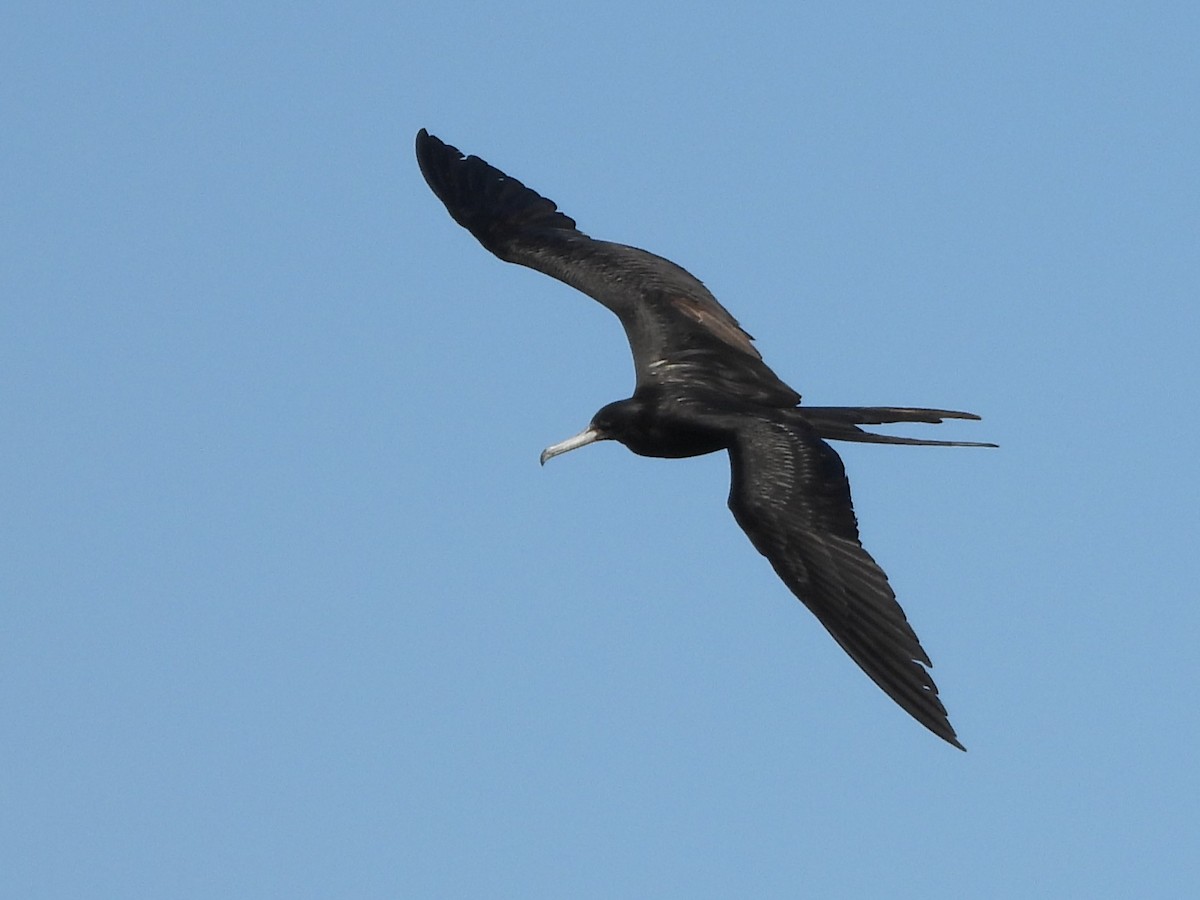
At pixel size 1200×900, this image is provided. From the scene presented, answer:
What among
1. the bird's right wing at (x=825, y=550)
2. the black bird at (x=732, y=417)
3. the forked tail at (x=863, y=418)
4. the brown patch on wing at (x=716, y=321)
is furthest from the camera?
the brown patch on wing at (x=716, y=321)

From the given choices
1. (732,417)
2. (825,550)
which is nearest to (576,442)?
(732,417)

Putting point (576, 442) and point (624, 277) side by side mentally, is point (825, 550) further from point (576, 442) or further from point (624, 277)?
point (624, 277)

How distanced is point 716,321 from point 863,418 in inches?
60.1

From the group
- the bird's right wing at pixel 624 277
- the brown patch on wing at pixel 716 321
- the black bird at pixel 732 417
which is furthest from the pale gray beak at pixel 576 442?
the brown patch on wing at pixel 716 321

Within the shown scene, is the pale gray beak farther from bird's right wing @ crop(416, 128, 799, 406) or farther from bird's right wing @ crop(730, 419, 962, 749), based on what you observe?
bird's right wing @ crop(730, 419, 962, 749)

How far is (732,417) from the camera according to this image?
12.2m

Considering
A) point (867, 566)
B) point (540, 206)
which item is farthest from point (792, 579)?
point (540, 206)

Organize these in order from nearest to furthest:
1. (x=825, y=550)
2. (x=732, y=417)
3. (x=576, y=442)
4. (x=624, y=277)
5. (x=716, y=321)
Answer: (x=825, y=550), (x=732, y=417), (x=576, y=442), (x=716, y=321), (x=624, y=277)

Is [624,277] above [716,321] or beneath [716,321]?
above

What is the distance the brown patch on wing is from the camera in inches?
524

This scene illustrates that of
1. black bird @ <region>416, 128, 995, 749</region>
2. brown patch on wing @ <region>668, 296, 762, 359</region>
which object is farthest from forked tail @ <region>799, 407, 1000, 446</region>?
brown patch on wing @ <region>668, 296, 762, 359</region>

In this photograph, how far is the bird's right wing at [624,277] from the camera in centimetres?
1302

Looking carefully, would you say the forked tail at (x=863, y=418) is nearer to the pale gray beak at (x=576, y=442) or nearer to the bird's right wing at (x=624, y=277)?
the bird's right wing at (x=624, y=277)

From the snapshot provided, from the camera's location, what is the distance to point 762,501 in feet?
36.7
